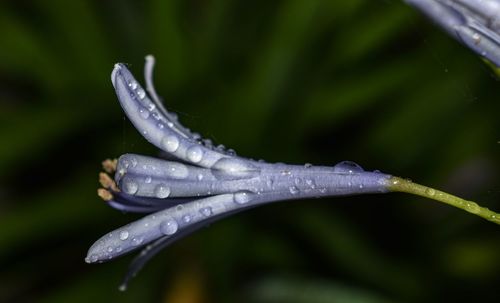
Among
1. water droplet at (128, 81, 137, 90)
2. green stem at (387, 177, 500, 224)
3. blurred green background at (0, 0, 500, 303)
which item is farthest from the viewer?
blurred green background at (0, 0, 500, 303)

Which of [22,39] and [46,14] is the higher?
[46,14]

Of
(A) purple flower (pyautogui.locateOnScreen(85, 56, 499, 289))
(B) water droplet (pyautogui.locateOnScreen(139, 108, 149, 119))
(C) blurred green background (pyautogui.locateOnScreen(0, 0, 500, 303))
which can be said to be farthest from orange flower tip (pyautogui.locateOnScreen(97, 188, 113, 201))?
(C) blurred green background (pyautogui.locateOnScreen(0, 0, 500, 303))

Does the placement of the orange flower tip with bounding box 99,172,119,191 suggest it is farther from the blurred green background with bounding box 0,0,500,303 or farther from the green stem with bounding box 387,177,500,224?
the blurred green background with bounding box 0,0,500,303

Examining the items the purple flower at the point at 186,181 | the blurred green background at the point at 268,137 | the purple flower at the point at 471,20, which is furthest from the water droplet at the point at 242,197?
the blurred green background at the point at 268,137

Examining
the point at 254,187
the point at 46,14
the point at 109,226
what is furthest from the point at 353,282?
the point at 46,14

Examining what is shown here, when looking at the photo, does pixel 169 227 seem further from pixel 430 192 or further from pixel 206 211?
pixel 430 192

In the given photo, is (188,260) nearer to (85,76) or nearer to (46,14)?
(85,76)

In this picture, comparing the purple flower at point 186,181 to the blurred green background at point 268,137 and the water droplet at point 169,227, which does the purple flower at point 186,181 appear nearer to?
the water droplet at point 169,227
